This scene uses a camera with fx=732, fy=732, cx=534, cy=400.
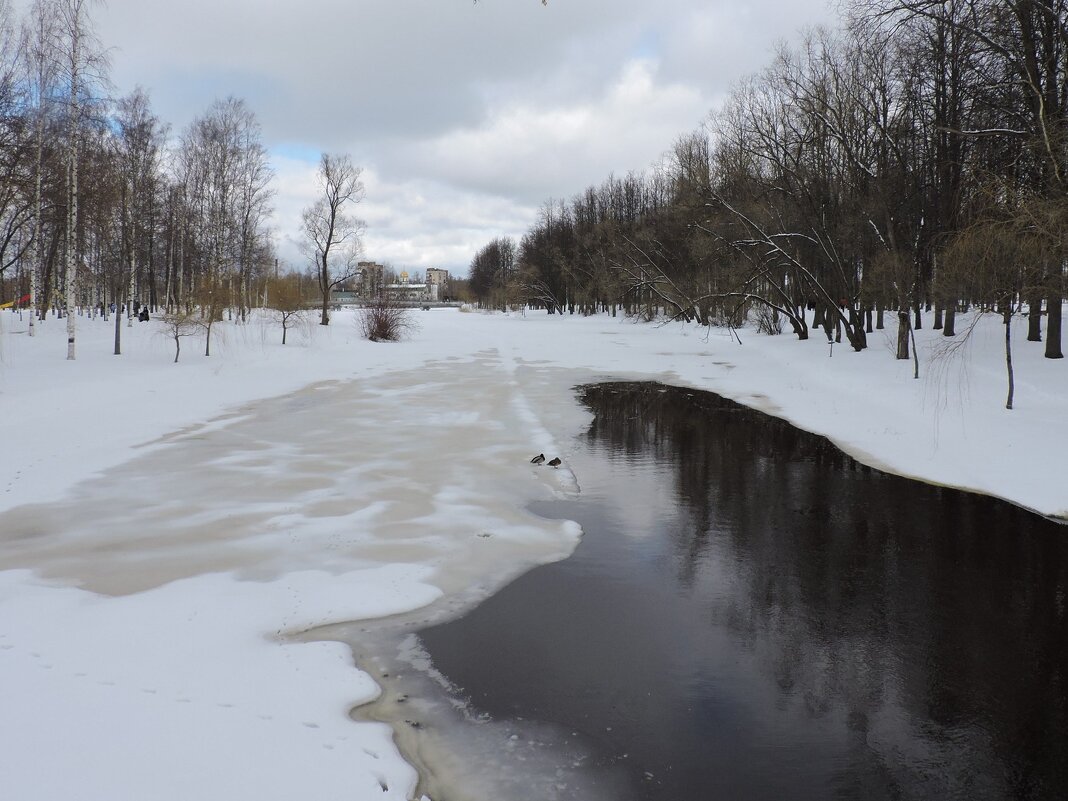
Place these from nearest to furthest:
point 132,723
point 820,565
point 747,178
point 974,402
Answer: point 132,723
point 820,565
point 974,402
point 747,178

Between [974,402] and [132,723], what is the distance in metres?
17.6

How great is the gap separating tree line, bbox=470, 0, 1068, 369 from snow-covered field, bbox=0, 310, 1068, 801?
11.0ft

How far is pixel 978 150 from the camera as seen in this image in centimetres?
1917

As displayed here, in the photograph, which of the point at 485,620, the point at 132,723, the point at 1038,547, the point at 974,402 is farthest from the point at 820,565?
the point at 974,402

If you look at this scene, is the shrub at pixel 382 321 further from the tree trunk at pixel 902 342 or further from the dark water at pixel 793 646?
the dark water at pixel 793 646

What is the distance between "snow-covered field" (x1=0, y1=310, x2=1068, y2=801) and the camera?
166 inches

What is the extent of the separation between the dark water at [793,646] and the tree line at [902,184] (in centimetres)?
727

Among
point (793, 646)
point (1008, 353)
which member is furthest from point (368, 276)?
point (793, 646)

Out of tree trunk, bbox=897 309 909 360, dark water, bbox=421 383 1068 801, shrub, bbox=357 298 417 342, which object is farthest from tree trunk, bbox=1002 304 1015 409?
shrub, bbox=357 298 417 342

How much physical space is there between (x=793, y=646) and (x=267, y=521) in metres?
5.93

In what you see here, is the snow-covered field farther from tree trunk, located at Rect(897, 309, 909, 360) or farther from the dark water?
tree trunk, located at Rect(897, 309, 909, 360)

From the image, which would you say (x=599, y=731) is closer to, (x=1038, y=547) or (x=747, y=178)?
(x=1038, y=547)

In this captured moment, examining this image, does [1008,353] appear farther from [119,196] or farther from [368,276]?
[368,276]

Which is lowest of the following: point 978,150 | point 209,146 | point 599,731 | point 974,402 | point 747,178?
point 599,731
